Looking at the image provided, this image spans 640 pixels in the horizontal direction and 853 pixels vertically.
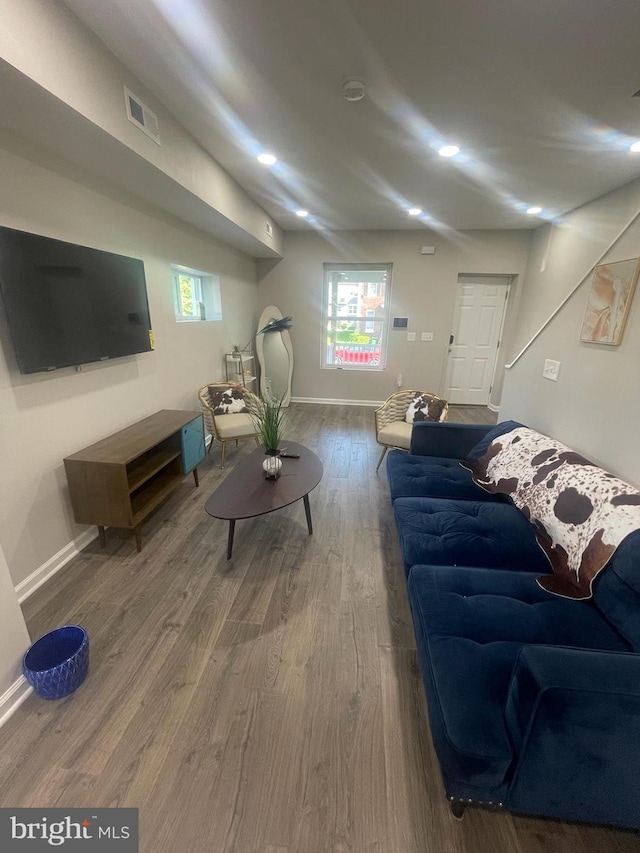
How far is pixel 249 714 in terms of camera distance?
1.28 meters

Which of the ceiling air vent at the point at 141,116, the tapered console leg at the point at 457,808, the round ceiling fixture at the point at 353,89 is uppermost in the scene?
the round ceiling fixture at the point at 353,89

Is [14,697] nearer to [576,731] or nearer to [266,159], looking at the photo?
[576,731]

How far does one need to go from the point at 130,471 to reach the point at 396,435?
213cm

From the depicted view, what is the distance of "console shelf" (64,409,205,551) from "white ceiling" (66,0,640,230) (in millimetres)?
1991

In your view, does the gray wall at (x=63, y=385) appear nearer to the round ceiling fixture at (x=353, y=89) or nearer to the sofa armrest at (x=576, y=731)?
the round ceiling fixture at (x=353, y=89)

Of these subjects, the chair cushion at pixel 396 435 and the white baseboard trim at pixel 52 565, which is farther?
the chair cushion at pixel 396 435

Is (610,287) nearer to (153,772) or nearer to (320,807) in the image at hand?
(320,807)

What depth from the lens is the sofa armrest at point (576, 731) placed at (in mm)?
800

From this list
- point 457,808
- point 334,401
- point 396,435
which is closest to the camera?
point 457,808

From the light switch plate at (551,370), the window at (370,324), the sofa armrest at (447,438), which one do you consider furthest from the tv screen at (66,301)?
the window at (370,324)

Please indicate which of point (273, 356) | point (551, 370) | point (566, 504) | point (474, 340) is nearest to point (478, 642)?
point (566, 504)

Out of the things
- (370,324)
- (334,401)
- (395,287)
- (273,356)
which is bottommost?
(334,401)

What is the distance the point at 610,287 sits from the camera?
2168 mm

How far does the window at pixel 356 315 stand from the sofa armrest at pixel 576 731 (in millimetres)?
4888
